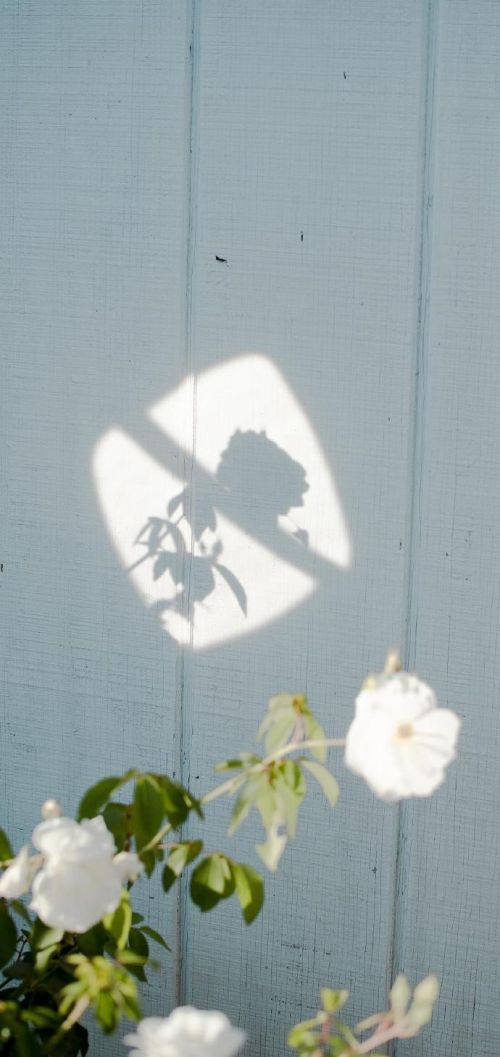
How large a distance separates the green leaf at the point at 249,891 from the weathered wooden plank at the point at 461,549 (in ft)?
1.18

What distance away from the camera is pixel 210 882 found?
971 millimetres

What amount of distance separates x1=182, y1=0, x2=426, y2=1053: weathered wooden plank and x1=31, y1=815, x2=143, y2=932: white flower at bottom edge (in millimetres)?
469

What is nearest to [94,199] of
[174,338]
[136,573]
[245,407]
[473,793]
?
[174,338]

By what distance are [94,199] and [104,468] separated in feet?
0.98

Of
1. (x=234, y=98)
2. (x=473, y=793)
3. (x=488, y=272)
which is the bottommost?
(x=473, y=793)

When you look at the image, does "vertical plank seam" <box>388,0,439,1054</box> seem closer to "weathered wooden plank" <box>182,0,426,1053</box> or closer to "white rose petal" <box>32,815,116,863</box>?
"weathered wooden plank" <box>182,0,426,1053</box>

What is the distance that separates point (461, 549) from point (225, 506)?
0.86 ft

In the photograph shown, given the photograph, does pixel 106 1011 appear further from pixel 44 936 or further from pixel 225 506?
pixel 225 506

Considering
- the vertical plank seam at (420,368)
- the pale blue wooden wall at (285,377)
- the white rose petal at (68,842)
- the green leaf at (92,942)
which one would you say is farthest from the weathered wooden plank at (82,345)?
the white rose petal at (68,842)

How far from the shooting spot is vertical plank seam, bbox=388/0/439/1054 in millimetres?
1208

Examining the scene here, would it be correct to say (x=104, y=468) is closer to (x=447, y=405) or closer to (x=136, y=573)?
(x=136, y=573)

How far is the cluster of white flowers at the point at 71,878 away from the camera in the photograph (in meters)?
0.87

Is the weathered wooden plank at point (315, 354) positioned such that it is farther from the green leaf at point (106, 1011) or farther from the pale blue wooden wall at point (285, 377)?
the green leaf at point (106, 1011)

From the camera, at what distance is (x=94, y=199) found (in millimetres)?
1338
